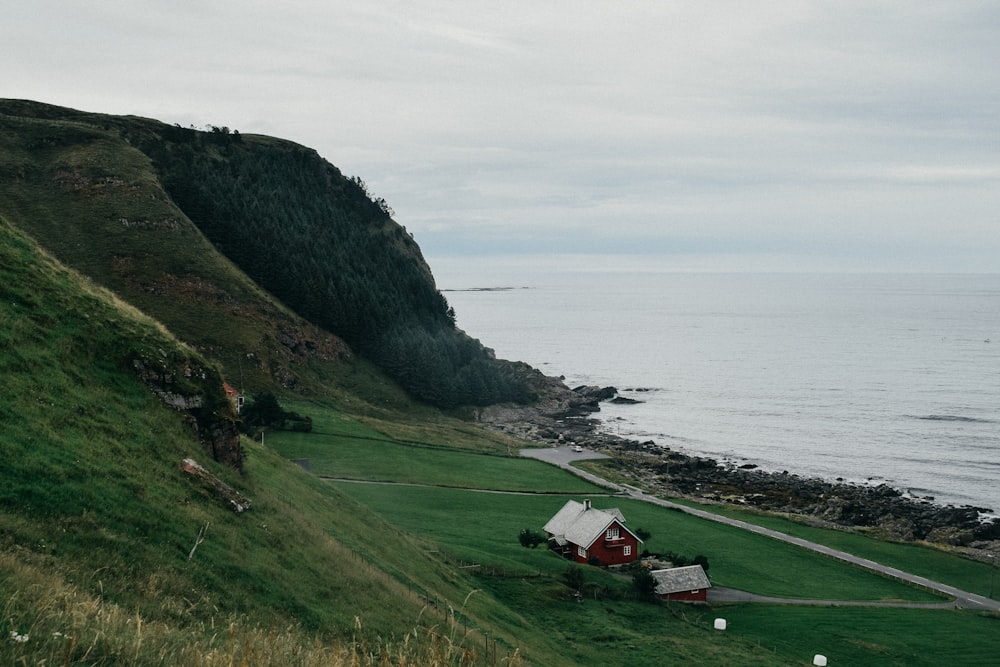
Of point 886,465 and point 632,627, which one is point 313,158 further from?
point 632,627

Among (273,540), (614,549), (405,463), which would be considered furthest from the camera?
(405,463)

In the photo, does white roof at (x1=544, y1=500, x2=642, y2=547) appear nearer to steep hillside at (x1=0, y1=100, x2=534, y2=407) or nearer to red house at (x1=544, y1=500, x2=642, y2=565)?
red house at (x1=544, y1=500, x2=642, y2=565)

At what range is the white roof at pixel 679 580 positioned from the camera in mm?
51906

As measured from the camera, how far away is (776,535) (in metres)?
73.8

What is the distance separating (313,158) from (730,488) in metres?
135

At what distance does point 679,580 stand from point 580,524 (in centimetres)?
1019

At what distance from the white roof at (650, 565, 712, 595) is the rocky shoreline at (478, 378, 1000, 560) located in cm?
3581

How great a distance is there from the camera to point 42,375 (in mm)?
25125

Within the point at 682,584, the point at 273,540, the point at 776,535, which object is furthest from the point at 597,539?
the point at 273,540

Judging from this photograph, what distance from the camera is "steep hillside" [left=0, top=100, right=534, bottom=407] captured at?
111125 mm

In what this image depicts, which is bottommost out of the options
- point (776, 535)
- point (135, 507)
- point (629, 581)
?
point (629, 581)

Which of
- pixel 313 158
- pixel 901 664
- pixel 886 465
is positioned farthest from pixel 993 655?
pixel 313 158

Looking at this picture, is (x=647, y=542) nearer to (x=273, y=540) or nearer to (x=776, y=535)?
(x=776, y=535)

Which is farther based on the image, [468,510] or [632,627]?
[468,510]
